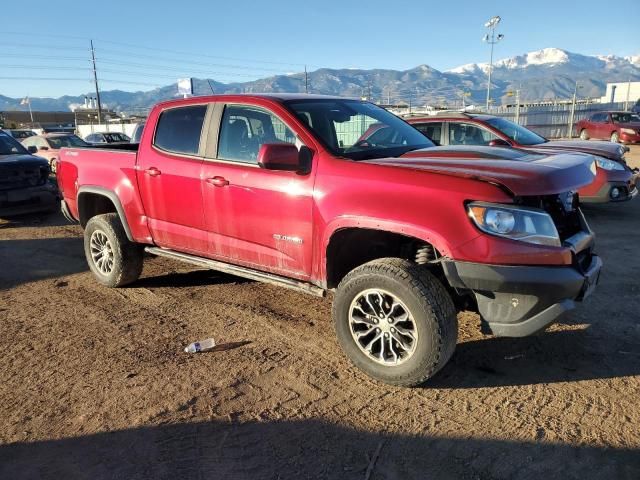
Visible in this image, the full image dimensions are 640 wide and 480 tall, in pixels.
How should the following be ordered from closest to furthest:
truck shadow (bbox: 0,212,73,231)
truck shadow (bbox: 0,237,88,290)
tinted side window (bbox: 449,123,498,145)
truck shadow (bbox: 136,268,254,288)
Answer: truck shadow (bbox: 136,268,254,288), truck shadow (bbox: 0,237,88,290), tinted side window (bbox: 449,123,498,145), truck shadow (bbox: 0,212,73,231)

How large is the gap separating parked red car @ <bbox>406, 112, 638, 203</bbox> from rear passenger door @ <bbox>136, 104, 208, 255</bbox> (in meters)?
4.46

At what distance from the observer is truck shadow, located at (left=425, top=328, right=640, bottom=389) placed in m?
3.44

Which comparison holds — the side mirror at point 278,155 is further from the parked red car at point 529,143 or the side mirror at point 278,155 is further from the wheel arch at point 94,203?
the parked red car at point 529,143

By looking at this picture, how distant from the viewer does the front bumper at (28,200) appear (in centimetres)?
878

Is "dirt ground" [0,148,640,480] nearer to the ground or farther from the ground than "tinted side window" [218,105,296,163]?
nearer to the ground

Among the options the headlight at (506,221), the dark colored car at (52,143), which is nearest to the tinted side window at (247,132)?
the headlight at (506,221)

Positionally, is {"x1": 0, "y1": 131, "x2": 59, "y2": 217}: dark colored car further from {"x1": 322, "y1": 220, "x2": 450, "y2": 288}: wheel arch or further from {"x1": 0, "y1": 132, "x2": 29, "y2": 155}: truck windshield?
{"x1": 322, "y1": 220, "x2": 450, "y2": 288}: wheel arch

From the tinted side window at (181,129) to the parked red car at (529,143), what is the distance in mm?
4400

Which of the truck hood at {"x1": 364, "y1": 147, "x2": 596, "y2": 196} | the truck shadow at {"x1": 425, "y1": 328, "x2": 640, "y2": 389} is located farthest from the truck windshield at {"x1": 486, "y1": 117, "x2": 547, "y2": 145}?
the truck shadow at {"x1": 425, "y1": 328, "x2": 640, "y2": 389}

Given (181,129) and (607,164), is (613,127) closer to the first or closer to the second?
(607,164)

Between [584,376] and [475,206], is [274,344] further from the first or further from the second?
[584,376]

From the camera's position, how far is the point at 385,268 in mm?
3264

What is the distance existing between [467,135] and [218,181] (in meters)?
5.69

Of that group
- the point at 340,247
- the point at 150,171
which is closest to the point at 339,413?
the point at 340,247
